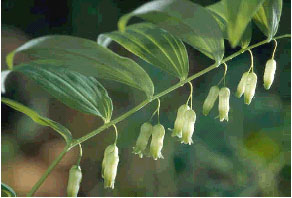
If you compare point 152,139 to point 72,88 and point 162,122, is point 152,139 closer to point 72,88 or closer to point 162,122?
point 72,88

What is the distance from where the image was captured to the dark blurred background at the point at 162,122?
247cm

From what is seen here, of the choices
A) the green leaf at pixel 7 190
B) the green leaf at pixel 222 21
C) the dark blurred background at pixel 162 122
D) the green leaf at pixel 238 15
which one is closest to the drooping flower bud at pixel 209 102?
the green leaf at pixel 222 21

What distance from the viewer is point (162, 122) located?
2.55 meters

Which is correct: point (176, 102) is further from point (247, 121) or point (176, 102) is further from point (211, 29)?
point (211, 29)

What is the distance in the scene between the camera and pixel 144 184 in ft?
8.20

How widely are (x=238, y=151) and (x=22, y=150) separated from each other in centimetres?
113

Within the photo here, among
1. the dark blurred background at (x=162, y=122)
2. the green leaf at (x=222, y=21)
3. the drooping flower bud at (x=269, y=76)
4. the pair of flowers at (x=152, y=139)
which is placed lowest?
the pair of flowers at (x=152, y=139)

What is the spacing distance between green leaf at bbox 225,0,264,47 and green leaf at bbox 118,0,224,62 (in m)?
0.05

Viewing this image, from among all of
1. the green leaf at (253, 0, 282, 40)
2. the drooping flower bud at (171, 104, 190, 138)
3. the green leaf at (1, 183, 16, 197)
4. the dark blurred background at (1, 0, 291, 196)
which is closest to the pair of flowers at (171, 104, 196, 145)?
the drooping flower bud at (171, 104, 190, 138)

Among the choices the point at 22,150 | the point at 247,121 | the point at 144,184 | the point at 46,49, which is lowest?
the point at 46,49

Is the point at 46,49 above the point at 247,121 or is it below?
below

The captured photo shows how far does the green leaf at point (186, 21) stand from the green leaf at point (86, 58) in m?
0.12

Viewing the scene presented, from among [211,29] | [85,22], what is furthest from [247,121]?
[211,29]

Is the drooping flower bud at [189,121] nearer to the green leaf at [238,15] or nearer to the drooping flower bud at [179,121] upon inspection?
the drooping flower bud at [179,121]
